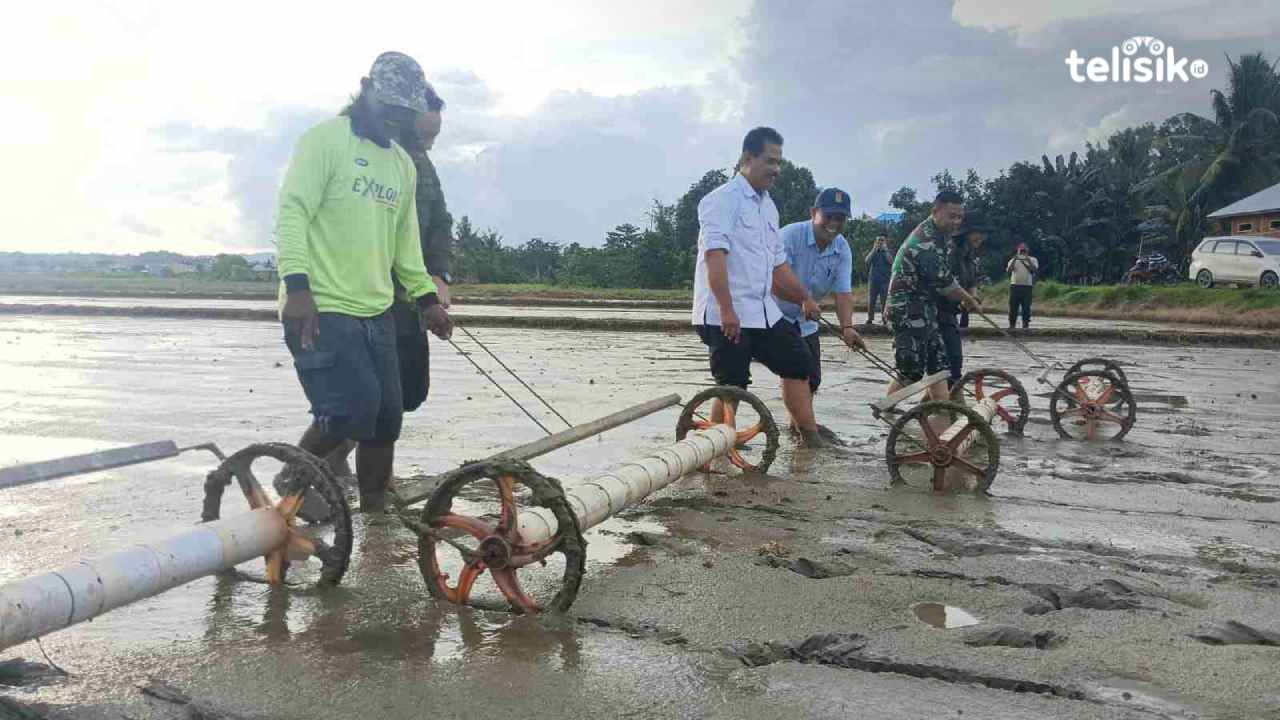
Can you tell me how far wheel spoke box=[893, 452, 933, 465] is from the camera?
230 inches

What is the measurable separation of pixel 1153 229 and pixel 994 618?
4799 centimetres

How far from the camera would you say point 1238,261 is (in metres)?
30.1

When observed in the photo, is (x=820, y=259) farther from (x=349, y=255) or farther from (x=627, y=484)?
→ (x=349, y=255)

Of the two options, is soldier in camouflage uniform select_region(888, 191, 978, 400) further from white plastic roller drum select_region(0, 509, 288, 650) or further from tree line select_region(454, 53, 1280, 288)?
tree line select_region(454, 53, 1280, 288)

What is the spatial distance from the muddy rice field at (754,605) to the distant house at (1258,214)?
1449 inches

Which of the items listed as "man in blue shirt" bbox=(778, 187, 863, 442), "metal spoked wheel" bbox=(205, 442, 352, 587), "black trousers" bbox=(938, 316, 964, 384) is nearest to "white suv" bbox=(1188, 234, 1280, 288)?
"black trousers" bbox=(938, 316, 964, 384)

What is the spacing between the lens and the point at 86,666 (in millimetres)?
3109

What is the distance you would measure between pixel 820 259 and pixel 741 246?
172 centimetres

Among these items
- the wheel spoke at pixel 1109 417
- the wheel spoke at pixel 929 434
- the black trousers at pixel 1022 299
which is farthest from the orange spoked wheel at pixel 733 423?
the black trousers at pixel 1022 299

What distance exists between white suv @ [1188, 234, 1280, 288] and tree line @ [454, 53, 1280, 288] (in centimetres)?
1280

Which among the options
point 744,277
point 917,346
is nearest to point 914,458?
point 744,277

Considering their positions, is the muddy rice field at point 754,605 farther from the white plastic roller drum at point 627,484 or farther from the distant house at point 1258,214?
the distant house at point 1258,214

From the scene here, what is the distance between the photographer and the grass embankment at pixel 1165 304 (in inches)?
958

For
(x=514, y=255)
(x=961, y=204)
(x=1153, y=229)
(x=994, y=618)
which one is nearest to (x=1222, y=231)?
(x=1153, y=229)
